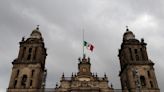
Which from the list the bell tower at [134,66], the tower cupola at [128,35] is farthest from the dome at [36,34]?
the tower cupola at [128,35]

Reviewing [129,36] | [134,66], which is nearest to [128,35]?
[129,36]

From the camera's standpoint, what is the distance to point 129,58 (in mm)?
44125

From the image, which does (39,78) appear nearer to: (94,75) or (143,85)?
(94,75)

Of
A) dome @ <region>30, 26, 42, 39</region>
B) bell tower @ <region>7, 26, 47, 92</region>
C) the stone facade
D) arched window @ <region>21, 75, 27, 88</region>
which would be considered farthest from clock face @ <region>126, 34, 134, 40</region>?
arched window @ <region>21, 75, 27, 88</region>

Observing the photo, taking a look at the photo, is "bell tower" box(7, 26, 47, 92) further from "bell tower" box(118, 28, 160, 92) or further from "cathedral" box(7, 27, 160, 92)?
"bell tower" box(118, 28, 160, 92)

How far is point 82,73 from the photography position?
42.2 metres

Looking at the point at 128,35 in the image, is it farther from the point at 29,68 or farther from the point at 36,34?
the point at 29,68

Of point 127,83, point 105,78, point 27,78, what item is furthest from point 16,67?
point 127,83

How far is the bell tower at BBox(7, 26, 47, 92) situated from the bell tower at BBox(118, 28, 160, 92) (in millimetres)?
13468

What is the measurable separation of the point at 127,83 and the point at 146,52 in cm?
670

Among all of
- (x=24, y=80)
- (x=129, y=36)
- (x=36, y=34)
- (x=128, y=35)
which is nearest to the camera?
(x=24, y=80)

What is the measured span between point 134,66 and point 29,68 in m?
16.9

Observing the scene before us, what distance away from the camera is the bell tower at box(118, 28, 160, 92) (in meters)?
41.2

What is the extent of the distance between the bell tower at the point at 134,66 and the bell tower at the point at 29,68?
44.2ft
